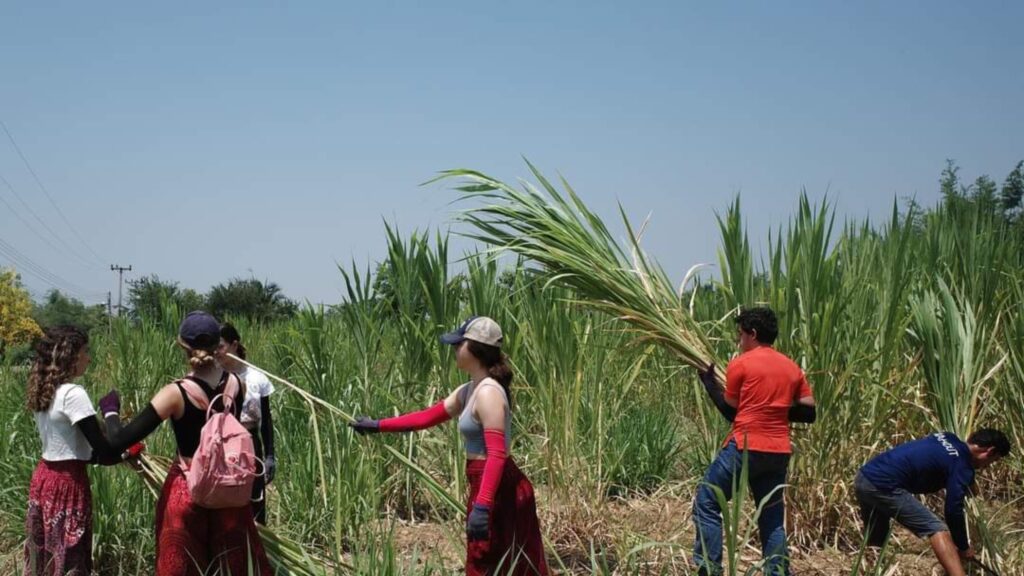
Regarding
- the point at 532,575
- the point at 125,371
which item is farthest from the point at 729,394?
the point at 125,371

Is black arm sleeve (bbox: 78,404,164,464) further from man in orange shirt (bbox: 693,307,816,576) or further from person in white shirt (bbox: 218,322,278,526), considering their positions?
man in orange shirt (bbox: 693,307,816,576)

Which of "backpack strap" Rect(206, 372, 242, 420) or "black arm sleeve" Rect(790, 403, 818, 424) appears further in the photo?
"black arm sleeve" Rect(790, 403, 818, 424)

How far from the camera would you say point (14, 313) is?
27938 mm

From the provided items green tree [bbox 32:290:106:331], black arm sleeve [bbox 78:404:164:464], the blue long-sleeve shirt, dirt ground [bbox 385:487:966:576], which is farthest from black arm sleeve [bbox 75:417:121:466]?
green tree [bbox 32:290:106:331]

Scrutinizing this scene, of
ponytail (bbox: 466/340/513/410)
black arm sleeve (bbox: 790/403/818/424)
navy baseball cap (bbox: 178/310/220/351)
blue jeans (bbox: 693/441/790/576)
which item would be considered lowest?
blue jeans (bbox: 693/441/790/576)

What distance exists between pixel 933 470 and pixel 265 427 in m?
3.43

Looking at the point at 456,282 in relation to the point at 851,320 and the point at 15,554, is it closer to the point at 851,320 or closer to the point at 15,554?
the point at 851,320

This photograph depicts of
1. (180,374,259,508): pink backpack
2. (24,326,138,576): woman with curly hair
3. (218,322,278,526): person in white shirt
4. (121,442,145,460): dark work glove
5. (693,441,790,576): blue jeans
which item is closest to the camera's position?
(180,374,259,508): pink backpack

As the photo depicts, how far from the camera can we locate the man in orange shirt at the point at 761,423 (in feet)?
13.4

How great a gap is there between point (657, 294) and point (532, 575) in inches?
72.9

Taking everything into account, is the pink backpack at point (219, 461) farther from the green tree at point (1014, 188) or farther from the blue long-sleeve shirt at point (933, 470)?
the green tree at point (1014, 188)

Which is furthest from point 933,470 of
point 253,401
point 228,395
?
point 253,401

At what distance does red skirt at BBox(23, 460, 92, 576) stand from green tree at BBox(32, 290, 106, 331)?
46.4 m

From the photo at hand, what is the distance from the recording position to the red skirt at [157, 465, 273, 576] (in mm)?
3121
